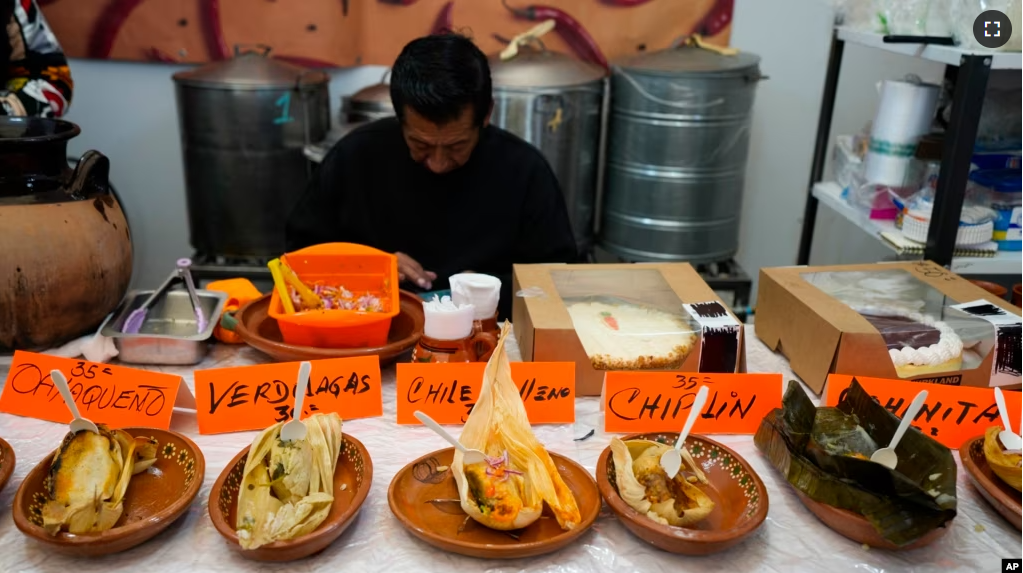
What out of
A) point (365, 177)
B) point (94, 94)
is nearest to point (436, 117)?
point (365, 177)

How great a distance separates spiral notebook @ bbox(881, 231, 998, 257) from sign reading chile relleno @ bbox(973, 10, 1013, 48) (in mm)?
428

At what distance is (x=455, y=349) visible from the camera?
42.7 inches

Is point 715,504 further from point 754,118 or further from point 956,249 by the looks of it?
point 754,118

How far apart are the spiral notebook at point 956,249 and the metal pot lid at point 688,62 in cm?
85

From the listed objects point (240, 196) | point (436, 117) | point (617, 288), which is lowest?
point (240, 196)

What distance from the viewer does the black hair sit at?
4.76ft

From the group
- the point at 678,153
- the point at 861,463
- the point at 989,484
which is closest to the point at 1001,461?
the point at 989,484

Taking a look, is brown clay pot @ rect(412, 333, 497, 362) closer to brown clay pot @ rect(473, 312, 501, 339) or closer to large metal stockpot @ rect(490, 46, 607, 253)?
brown clay pot @ rect(473, 312, 501, 339)

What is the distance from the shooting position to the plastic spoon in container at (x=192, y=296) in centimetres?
128

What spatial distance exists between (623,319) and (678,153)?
138cm

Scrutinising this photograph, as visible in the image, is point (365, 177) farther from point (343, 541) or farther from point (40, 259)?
point (343, 541)

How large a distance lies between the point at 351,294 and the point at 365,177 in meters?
0.49

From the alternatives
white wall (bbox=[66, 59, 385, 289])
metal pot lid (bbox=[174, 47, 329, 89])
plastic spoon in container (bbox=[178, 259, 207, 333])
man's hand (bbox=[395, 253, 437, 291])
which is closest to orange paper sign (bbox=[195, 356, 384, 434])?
plastic spoon in container (bbox=[178, 259, 207, 333])

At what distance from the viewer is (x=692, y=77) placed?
2.37 m
